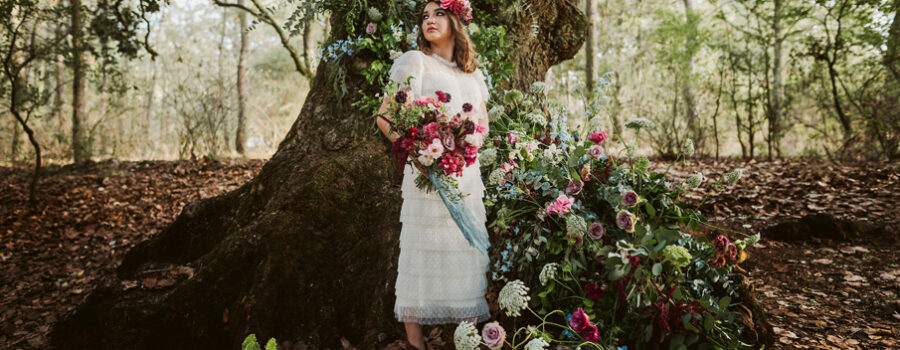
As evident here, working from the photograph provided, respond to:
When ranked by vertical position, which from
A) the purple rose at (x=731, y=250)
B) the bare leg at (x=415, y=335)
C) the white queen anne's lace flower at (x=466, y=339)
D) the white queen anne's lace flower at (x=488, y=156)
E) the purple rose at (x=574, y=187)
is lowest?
the bare leg at (x=415, y=335)

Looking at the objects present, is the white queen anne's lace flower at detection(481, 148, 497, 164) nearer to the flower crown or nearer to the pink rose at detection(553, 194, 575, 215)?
the pink rose at detection(553, 194, 575, 215)

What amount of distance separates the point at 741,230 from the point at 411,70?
4.07 m

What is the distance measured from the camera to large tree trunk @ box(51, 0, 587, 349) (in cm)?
285

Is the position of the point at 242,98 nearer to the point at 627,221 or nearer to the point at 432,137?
the point at 432,137

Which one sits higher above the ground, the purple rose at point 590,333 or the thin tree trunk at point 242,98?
the thin tree trunk at point 242,98

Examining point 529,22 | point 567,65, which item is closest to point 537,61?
point 529,22

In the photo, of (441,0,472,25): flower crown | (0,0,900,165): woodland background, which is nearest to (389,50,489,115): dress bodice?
(441,0,472,25): flower crown

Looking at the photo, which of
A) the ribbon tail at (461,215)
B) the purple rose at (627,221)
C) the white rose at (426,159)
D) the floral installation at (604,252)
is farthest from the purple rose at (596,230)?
the white rose at (426,159)

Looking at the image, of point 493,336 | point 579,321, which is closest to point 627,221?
point 579,321

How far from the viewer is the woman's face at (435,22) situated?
2596mm

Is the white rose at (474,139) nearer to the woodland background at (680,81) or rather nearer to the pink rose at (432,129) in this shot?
the pink rose at (432,129)

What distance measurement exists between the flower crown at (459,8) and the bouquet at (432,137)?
0.56 meters

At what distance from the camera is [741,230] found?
4754mm

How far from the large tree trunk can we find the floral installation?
83cm
